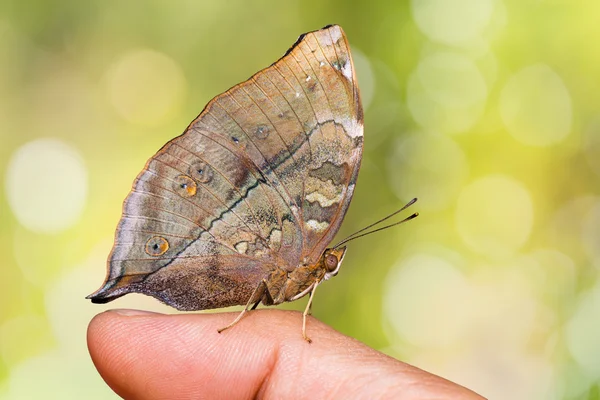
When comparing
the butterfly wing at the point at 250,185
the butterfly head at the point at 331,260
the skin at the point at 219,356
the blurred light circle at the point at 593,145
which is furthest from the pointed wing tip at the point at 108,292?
the blurred light circle at the point at 593,145

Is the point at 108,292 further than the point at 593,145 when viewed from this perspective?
No

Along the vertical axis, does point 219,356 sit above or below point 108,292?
below

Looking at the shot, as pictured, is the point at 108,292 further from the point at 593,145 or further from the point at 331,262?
the point at 593,145

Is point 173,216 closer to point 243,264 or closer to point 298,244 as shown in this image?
point 243,264

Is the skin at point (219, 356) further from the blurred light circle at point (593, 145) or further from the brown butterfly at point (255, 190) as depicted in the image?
the blurred light circle at point (593, 145)

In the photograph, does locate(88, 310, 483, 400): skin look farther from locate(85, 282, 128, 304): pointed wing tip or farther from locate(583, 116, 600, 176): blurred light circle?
locate(583, 116, 600, 176): blurred light circle

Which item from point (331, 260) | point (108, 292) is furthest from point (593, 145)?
point (108, 292)

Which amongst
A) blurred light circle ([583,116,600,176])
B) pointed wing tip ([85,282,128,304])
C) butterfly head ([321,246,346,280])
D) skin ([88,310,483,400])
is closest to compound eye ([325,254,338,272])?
butterfly head ([321,246,346,280])
